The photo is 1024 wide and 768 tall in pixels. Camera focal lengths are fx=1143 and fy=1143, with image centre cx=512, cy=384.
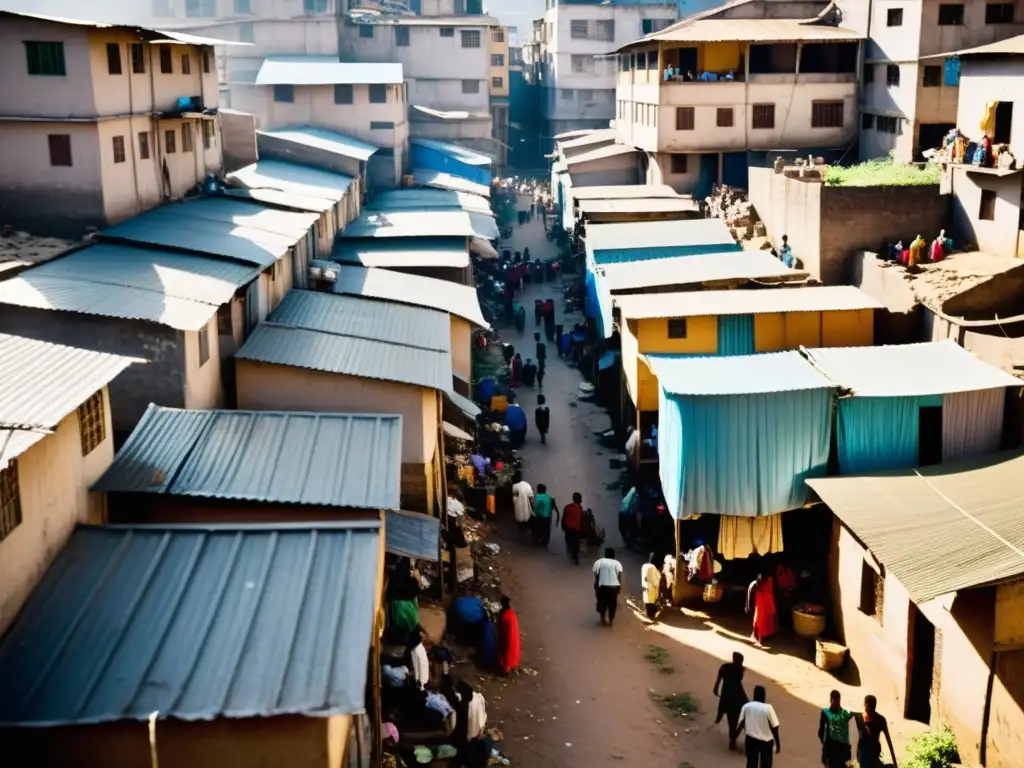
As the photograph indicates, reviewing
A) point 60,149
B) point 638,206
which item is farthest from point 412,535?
point 638,206

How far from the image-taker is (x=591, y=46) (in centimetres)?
6650

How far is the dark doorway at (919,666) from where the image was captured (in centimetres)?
1567

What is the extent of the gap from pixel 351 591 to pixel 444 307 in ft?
47.6

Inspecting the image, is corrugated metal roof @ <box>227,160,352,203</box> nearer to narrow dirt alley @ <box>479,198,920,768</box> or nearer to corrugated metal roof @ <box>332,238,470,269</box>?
corrugated metal roof @ <box>332,238,470,269</box>

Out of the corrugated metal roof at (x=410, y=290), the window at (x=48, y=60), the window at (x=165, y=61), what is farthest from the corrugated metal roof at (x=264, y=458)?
the window at (x=165, y=61)

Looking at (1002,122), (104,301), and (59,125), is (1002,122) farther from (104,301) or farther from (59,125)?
(59,125)

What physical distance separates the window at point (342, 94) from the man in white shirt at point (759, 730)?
35355mm

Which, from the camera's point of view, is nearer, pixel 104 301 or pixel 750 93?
pixel 104 301

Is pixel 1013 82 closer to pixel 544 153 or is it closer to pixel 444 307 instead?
pixel 444 307

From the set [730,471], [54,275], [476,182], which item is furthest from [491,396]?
[476,182]

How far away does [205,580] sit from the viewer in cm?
1100

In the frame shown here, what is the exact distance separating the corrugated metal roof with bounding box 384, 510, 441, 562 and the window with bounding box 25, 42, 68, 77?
11.7 meters

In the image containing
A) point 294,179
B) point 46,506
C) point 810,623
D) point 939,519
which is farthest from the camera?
point 294,179

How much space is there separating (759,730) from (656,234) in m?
19.7
